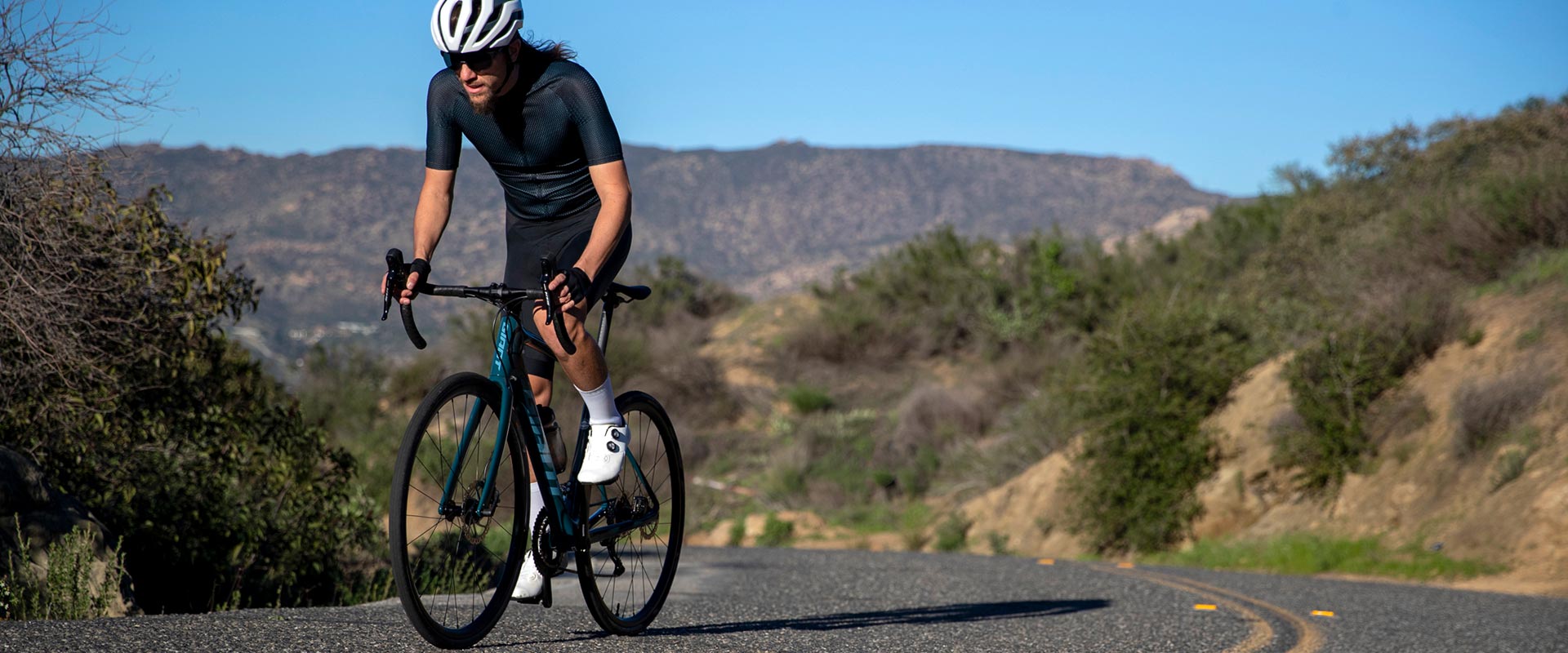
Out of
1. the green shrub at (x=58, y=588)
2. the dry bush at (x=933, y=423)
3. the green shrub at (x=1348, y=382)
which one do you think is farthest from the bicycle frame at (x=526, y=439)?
the dry bush at (x=933, y=423)

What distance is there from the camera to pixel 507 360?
4.87 metres

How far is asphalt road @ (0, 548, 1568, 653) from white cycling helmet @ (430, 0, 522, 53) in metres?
2.19

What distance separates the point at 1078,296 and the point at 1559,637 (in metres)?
30.3

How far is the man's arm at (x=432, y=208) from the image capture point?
5016 mm

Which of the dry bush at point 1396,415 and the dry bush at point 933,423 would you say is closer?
the dry bush at point 1396,415

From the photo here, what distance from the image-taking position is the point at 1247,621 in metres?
7.62

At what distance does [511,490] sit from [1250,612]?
5.24m

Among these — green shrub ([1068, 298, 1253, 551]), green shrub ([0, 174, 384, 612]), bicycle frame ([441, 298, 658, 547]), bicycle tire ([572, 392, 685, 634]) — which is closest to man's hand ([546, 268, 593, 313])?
bicycle frame ([441, 298, 658, 547])

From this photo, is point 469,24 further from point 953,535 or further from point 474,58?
point 953,535

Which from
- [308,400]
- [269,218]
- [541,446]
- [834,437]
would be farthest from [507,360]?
[269,218]

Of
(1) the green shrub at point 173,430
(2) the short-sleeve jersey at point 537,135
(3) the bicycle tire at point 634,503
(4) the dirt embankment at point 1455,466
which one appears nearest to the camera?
(2) the short-sleeve jersey at point 537,135

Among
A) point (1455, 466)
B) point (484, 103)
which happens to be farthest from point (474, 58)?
point (1455, 466)

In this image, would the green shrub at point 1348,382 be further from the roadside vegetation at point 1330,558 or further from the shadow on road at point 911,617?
the shadow on road at point 911,617

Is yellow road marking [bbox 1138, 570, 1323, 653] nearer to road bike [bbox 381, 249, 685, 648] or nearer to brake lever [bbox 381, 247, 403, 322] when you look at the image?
road bike [bbox 381, 249, 685, 648]
